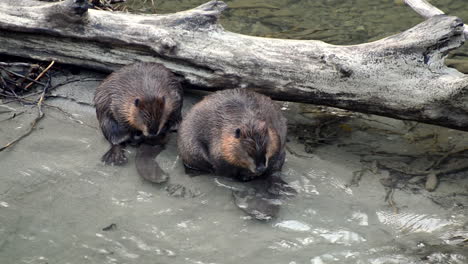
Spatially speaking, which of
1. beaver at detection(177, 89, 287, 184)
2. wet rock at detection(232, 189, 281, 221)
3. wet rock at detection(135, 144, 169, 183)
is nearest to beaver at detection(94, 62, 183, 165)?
wet rock at detection(135, 144, 169, 183)

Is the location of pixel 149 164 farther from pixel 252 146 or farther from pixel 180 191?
pixel 252 146

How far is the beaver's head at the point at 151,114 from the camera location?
5930 millimetres

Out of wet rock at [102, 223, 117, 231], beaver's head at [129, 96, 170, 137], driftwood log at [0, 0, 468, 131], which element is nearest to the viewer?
wet rock at [102, 223, 117, 231]

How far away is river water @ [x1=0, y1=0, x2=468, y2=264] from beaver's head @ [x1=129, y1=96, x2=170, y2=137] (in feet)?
0.97

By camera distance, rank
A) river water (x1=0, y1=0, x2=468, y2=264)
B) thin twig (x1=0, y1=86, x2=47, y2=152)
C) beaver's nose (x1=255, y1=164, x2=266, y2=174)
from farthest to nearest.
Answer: thin twig (x1=0, y1=86, x2=47, y2=152) → beaver's nose (x1=255, y1=164, x2=266, y2=174) → river water (x1=0, y1=0, x2=468, y2=264)

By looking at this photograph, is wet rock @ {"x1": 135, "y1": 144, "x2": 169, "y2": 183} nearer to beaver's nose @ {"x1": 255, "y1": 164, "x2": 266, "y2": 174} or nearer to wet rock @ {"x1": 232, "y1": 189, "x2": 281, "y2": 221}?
wet rock @ {"x1": 232, "y1": 189, "x2": 281, "y2": 221}

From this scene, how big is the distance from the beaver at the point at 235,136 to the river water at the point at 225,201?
0.22 metres

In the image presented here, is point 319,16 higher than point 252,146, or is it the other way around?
point 319,16

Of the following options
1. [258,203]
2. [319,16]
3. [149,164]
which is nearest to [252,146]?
[258,203]

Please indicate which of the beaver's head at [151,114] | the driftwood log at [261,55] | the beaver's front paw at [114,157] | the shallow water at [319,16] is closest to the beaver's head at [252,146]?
the beaver's head at [151,114]

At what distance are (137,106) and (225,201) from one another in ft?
4.15

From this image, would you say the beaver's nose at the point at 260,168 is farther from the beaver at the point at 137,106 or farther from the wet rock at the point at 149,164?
the beaver at the point at 137,106

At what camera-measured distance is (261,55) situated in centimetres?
623

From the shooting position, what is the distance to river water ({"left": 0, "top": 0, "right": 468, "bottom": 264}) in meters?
4.84
